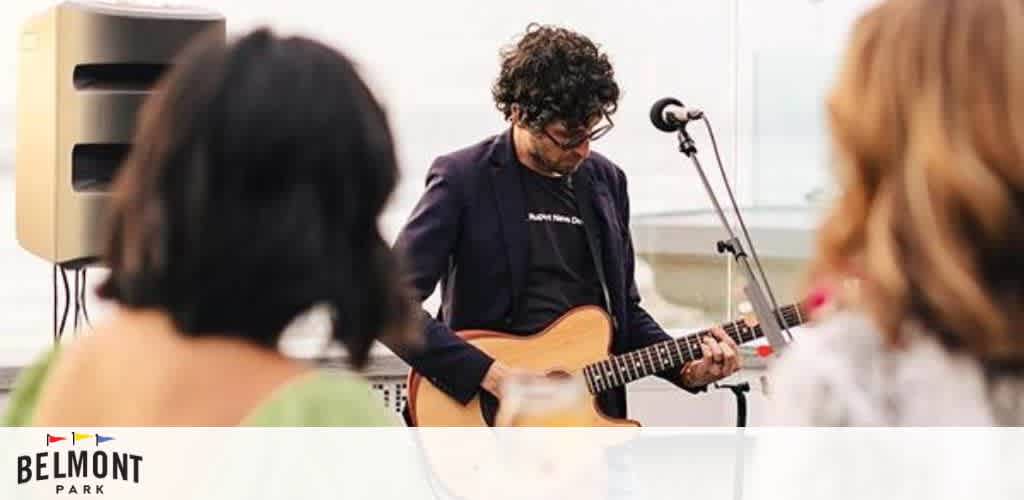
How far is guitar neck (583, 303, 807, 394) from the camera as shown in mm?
2520

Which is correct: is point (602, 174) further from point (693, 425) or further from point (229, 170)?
point (229, 170)

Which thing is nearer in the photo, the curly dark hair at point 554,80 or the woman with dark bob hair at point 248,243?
the woman with dark bob hair at point 248,243

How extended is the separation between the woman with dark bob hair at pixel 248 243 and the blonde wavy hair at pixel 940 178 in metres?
0.35

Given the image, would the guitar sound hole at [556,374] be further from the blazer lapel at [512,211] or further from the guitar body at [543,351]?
the blazer lapel at [512,211]

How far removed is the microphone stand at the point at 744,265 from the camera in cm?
230

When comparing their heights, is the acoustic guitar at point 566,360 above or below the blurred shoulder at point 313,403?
below

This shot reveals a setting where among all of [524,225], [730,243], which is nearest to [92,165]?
[524,225]

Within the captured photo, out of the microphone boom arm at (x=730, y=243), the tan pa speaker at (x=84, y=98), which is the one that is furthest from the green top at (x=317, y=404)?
the microphone boom arm at (x=730, y=243)

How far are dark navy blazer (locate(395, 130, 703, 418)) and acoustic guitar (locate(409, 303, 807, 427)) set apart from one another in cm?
2
